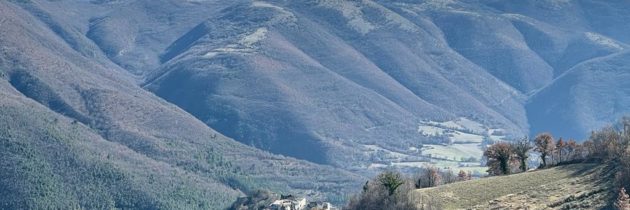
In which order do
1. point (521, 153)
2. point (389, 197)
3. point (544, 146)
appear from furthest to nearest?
point (544, 146), point (521, 153), point (389, 197)

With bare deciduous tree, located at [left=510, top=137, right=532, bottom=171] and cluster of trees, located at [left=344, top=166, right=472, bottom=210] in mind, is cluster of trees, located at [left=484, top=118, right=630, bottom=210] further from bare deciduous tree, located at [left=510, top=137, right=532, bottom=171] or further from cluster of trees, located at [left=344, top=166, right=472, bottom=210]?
cluster of trees, located at [left=344, top=166, right=472, bottom=210]

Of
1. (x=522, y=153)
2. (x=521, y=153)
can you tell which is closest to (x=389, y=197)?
(x=521, y=153)

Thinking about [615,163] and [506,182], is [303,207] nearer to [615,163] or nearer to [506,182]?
[506,182]

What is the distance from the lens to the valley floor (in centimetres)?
10381

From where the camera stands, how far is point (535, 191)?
11312 centimetres

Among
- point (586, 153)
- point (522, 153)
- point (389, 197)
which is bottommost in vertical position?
point (389, 197)

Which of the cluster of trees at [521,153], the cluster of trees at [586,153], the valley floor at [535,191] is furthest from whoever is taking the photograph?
the cluster of trees at [521,153]

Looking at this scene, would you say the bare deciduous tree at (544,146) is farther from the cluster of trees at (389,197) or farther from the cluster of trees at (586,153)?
the cluster of trees at (389,197)

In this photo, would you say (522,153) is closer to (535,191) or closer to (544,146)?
(544,146)

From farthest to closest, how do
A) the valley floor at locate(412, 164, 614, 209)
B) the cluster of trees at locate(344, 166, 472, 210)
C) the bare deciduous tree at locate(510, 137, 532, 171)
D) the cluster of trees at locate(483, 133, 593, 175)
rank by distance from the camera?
the bare deciduous tree at locate(510, 137, 532, 171)
the cluster of trees at locate(483, 133, 593, 175)
the cluster of trees at locate(344, 166, 472, 210)
the valley floor at locate(412, 164, 614, 209)

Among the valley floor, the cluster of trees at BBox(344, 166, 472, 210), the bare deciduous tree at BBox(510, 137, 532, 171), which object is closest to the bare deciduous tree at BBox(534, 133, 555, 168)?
the bare deciduous tree at BBox(510, 137, 532, 171)

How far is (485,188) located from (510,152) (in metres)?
28.0

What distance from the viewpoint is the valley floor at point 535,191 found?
10381cm

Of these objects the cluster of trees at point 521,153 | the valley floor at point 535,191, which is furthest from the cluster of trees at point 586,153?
the valley floor at point 535,191
